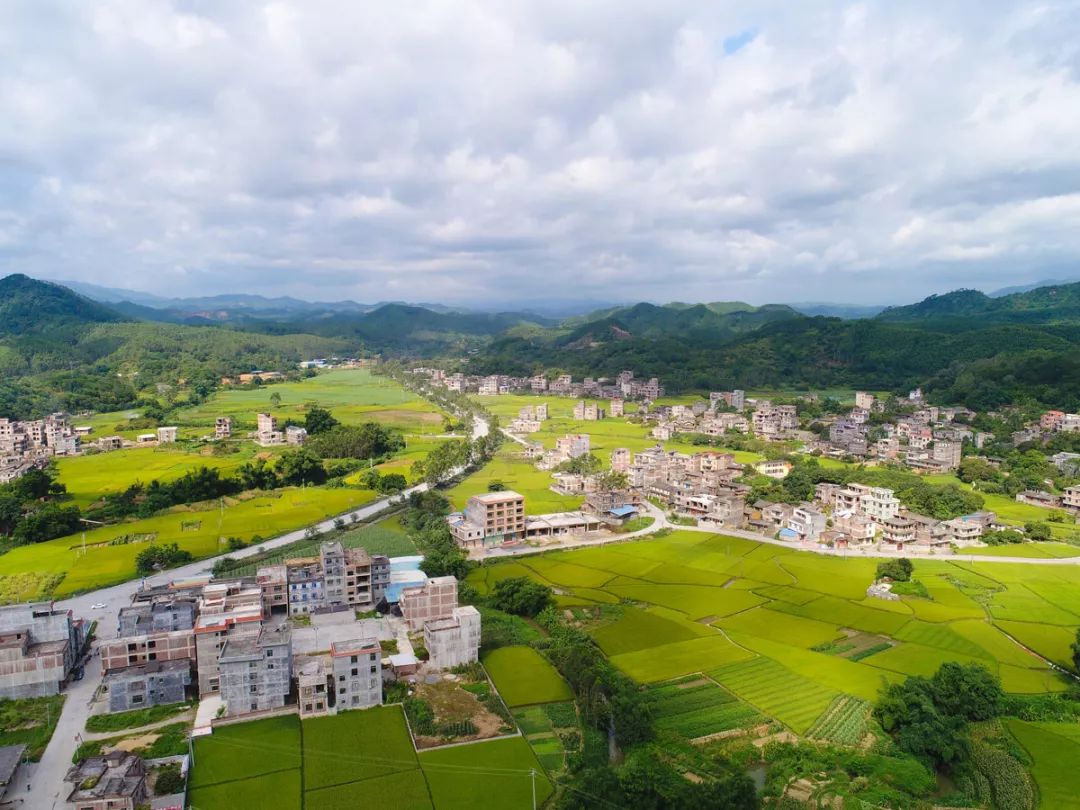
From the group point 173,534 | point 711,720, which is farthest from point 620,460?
point 711,720

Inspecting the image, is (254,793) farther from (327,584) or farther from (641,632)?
(641,632)

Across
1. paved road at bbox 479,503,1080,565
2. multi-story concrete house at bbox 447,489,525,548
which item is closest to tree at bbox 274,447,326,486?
multi-story concrete house at bbox 447,489,525,548

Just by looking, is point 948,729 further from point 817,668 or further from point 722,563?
point 722,563

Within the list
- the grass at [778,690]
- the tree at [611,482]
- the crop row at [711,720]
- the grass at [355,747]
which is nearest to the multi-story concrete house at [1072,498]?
the tree at [611,482]

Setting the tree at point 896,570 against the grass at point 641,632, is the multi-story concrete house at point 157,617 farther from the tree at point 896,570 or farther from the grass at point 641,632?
the tree at point 896,570

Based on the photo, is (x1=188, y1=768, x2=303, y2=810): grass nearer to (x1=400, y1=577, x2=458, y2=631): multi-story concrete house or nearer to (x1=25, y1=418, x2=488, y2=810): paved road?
(x1=25, y1=418, x2=488, y2=810): paved road

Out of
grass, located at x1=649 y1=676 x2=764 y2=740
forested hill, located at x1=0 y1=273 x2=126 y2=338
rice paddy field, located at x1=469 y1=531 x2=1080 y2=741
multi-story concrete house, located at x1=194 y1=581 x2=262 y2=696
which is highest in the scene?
forested hill, located at x1=0 y1=273 x2=126 y2=338
